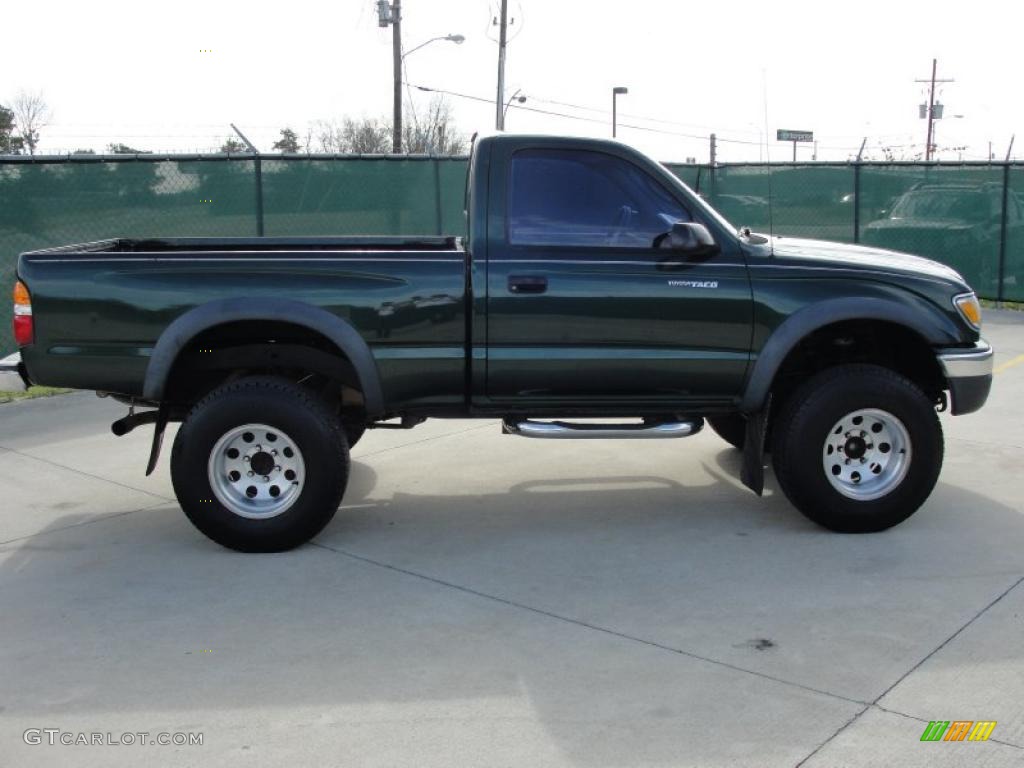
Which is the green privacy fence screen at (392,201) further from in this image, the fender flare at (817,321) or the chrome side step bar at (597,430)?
the fender flare at (817,321)

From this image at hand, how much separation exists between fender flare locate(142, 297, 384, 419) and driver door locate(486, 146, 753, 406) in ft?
2.38

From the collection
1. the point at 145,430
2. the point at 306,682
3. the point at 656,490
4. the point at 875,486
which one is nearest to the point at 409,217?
the point at 145,430

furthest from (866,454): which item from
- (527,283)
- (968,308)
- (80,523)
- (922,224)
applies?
(922,224)

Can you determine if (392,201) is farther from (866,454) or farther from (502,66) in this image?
(502,66)

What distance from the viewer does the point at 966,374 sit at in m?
5.76

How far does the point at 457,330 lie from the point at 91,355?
1767 mm

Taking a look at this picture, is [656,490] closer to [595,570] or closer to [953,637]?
[595,570]

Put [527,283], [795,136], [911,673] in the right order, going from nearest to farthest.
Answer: [911,673], [527,283], [795,136]

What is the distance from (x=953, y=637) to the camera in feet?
14.6

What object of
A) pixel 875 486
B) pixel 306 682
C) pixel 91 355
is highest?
pixel 91 355

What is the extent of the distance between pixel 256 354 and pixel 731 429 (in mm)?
3141

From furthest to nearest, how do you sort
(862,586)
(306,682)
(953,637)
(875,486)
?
(875,486) < (862,586) < (953,637) < (306,682)

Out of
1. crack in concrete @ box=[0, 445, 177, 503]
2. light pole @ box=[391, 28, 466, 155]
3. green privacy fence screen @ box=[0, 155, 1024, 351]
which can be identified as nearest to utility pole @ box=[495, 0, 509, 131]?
light pole @ box=[391, 28, 466, 155]

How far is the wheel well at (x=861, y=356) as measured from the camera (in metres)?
5.93
